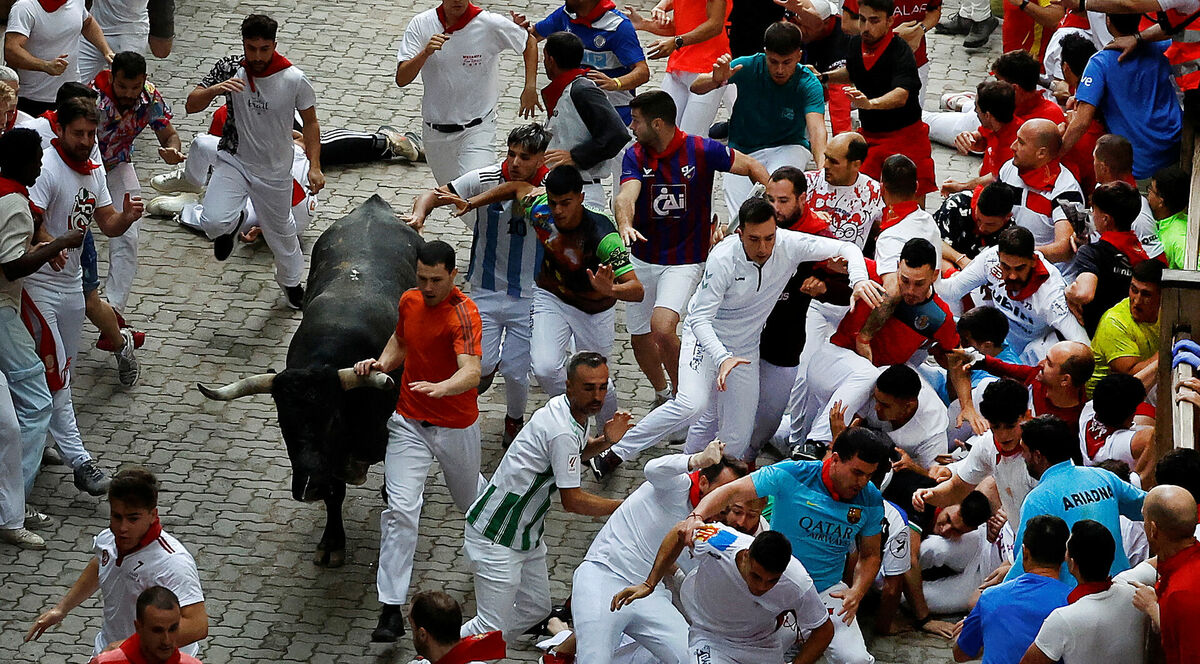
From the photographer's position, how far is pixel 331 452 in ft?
29.5

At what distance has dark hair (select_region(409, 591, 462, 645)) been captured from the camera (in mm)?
6238

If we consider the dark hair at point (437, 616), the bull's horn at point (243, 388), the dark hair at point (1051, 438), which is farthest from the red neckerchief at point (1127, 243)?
the dark hair at point (437, 616)

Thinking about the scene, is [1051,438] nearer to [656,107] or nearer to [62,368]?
[656,107]

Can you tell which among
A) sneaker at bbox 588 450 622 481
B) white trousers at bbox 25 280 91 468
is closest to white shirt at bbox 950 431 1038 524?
sneaker at bbox 588 450 622 481

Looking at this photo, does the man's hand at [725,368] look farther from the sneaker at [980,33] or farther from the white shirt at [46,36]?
the sneaker at [980,33]

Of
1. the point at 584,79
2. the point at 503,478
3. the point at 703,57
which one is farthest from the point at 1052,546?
the point at 703,57

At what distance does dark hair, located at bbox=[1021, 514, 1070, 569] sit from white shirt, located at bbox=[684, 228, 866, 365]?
2376 mm

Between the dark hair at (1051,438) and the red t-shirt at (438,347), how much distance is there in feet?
9.32

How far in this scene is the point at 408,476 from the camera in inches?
339

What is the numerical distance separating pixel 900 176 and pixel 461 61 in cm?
328

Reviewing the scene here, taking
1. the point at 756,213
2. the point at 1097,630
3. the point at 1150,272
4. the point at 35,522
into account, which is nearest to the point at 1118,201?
the point at 1150,272

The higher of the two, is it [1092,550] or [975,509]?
[1092,550]

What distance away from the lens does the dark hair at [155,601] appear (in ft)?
20.1

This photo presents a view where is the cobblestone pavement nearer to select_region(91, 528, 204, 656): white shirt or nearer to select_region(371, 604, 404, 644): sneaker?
select_region(371, 604, 404, 644): sneaker
